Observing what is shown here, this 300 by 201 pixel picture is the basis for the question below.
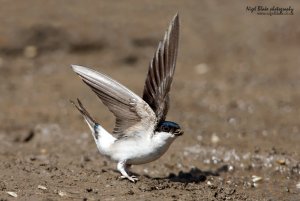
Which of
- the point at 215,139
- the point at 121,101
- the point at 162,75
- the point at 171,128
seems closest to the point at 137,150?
the point at 171,128

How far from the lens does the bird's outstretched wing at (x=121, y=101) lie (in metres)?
5.47

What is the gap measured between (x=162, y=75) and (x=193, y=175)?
1098 millimetres

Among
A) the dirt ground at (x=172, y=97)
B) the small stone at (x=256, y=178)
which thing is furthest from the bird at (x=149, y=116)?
the small stone at (x=256, y=178)

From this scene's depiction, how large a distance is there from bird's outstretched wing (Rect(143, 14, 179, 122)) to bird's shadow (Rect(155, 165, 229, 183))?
71 cm

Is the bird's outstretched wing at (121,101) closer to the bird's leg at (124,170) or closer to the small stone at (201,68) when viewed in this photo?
the bird's leg at (124,170)

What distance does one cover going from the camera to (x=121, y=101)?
553 cm

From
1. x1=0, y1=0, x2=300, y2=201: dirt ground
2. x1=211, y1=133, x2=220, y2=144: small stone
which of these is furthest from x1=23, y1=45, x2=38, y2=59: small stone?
x1=211, y1=133, x2=220, y2=144: small stone

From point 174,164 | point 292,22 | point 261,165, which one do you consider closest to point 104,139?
point 174,164

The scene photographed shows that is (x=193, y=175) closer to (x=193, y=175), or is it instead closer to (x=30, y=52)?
(x=193, y=175)

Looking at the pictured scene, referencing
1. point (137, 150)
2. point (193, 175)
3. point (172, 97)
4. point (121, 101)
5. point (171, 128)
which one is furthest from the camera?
point (172, 97)

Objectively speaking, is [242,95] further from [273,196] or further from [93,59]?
[273,196]

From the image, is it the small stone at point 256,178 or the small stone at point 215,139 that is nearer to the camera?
the small stone at point 256,178

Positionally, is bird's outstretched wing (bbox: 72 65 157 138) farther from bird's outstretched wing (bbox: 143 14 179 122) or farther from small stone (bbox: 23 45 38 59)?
small stone (bbox: 23 45 38 59)

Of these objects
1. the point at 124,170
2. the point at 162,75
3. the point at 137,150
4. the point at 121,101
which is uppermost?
the point at 162,75
